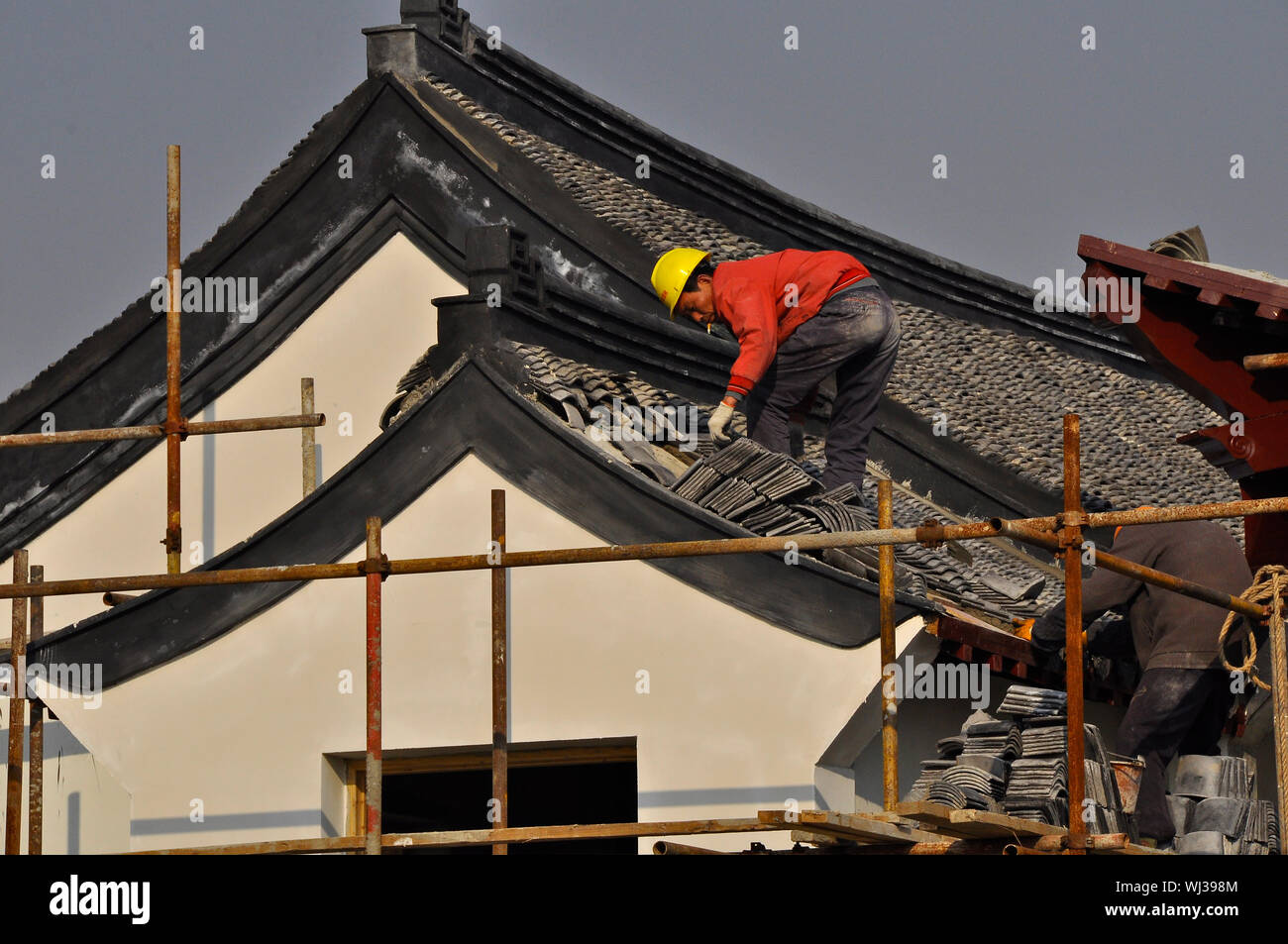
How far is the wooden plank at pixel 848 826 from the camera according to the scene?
33.1 ft

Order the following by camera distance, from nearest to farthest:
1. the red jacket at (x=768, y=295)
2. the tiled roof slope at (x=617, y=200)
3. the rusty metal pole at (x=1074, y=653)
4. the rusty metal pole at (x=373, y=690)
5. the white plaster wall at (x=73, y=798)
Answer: the rusty metal pole at (x=1074, y=653) → the rusty metal pole at (x=373, y=690) → the red jacket at (x=768, y=295) → the white plaster wall at (x=73, y=798) → the tiled roof slope at (x=617, y=200)

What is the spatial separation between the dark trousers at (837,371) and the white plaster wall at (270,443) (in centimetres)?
227

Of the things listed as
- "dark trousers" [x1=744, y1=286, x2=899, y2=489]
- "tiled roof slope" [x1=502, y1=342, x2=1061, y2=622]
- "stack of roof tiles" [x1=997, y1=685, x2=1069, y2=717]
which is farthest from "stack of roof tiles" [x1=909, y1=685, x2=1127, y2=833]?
"dark trousers" [x1=744, y1=286, x2=899, y2=489]

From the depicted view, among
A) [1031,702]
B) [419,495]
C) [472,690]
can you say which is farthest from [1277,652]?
[419,495]

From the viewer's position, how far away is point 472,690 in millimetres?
12922

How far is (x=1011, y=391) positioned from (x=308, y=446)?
9.13 m

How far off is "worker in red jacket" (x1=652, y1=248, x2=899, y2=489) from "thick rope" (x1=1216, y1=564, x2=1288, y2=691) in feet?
11.0

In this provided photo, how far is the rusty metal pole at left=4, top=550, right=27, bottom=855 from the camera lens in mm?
12695

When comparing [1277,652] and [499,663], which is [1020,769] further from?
[499,663]

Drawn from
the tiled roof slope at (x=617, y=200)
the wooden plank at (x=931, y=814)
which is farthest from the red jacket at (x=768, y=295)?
the wooden plank at (x=931, y=814)

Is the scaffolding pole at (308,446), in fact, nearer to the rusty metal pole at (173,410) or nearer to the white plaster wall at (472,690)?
the rusty metal pole at (173,410)

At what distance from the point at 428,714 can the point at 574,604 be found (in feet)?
3.38
